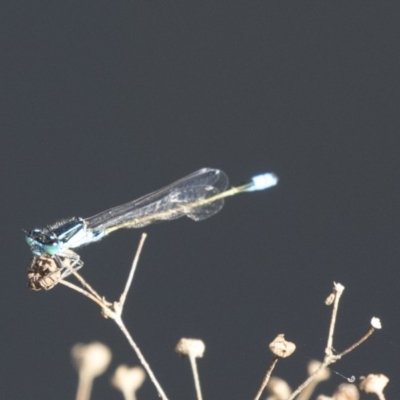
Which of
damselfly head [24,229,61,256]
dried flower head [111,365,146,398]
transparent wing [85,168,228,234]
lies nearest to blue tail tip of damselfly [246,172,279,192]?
transparent wing [85,168,228,234]

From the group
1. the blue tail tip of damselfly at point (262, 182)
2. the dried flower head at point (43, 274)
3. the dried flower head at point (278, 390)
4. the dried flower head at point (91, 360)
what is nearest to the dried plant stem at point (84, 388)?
the dried flower head at point (91, 360)

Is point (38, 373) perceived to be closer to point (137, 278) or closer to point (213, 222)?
point (137, 278)

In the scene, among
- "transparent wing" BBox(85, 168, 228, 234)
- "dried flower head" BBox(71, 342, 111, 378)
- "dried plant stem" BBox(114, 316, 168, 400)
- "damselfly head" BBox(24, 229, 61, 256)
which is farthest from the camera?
"transparent wing" BBox(85, 168, 228, 234)

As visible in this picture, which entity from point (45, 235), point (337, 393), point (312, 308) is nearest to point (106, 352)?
point (45, 235)

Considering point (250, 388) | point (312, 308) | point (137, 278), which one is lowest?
→ point (250, 388)

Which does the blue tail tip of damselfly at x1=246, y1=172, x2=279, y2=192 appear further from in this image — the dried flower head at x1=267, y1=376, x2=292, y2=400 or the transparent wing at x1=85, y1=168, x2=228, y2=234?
the dried flower head at x1=267, y1=376, x2=292, y2=400

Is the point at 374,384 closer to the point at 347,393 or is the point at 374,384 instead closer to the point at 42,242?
the point at 347,393
